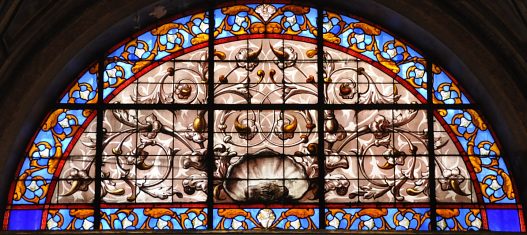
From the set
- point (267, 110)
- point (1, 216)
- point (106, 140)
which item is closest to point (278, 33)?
point (267, 110)

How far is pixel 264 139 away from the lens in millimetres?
13461

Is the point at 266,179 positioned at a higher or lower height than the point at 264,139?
lower

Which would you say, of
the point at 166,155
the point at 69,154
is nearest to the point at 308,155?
the point at 166,155

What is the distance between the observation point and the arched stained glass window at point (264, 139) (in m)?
13.2

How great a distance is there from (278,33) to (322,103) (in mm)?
776

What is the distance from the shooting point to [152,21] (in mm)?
13820

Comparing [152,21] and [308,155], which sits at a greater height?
[152,21]

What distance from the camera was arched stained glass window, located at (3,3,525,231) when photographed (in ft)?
43.3

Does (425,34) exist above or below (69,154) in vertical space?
above

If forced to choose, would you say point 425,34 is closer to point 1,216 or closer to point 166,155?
point 166,155

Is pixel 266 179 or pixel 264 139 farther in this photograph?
pixel 264 139

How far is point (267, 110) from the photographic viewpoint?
13.6 m

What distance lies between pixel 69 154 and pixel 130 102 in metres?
0.70

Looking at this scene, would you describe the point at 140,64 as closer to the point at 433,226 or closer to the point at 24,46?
the point at 24,46
